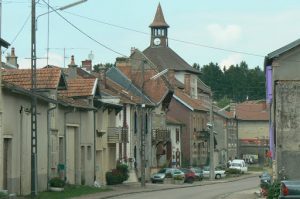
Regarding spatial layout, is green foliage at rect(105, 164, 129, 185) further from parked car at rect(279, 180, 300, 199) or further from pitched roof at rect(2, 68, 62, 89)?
parked car at rect(279, 180, 300, 199)

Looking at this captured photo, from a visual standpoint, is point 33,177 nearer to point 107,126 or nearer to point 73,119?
point 73,119

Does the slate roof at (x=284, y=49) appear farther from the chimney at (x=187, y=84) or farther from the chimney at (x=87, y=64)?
the chimney at (x=187, y=84)

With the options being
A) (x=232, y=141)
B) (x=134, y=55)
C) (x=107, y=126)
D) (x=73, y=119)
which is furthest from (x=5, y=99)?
(x=232, y=141)

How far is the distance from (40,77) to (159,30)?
3449 inches

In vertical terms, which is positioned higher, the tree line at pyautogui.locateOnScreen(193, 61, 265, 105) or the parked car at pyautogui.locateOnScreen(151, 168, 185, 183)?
the tree line at pyautogui.locateOnScreen(193, 61, 265, 105)

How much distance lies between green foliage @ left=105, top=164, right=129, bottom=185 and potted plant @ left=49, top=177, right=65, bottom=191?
13639mm

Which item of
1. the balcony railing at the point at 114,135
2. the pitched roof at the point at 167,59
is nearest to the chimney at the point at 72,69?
the balcony railing at the point at 114,135

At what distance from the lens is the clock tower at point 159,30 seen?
128 m

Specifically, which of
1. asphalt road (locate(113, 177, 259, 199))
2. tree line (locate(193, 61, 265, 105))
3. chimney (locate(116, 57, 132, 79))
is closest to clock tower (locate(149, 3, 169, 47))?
chimney (locate(116, 57, 132, 79))

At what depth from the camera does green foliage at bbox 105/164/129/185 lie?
55.6 meters

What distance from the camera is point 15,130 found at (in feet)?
120

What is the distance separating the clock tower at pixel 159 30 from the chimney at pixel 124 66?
47.5m

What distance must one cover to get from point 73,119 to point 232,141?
79169 millimetres

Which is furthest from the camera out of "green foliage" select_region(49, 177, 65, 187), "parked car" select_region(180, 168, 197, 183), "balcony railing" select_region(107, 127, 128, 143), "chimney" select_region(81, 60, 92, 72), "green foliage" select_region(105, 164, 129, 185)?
"chimney" select_region(81, 60, 92, 72)
